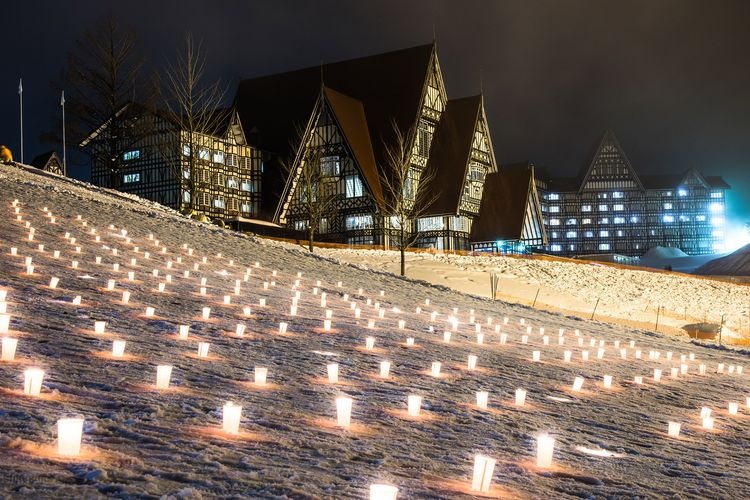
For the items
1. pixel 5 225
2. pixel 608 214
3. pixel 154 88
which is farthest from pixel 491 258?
pixel 608 214

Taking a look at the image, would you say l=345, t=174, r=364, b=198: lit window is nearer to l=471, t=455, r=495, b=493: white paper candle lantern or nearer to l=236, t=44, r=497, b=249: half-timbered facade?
l=236, t=44, r=497, b=249: half-timbered facade

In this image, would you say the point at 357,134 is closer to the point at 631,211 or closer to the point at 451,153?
the point at 451,153

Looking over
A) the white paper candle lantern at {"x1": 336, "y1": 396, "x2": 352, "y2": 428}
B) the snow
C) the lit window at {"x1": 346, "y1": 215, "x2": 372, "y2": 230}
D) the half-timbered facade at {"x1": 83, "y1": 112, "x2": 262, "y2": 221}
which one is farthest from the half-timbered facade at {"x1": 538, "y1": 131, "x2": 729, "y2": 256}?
the white paper candle lantern at {"x1": 336, "y1": 396, "x2": 352, "y2": 428}

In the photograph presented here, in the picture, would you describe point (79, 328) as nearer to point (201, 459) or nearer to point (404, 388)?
point (404, 388)

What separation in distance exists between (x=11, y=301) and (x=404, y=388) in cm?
470

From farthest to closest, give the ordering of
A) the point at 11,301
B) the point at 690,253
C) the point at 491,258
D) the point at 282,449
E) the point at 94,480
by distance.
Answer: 1. the point at 690,253
2. the point at 491,258
3. the point at 11,301
4. the point at 282,449
5. the point at 94,480

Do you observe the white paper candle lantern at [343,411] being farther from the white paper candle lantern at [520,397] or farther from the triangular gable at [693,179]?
the triangular gable at [693,179]

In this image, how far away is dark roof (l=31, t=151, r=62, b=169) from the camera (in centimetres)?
7081

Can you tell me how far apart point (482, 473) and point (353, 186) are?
48.1 m

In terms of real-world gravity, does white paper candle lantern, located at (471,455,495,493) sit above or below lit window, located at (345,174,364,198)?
below

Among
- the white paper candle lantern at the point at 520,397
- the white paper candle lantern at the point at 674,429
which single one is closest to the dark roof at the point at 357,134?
the white paper candle lantern at the point at 520,397

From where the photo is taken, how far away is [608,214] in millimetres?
100562

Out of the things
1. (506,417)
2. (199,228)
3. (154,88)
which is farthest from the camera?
(154,88)

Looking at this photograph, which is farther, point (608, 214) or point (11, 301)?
point (608, 214)
